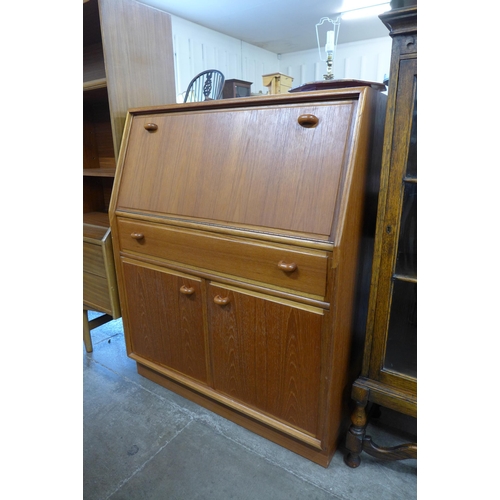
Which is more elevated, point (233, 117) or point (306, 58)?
point (306, 58)

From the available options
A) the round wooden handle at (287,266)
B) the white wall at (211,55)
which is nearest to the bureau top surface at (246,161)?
the round wooden handle at (287,266)

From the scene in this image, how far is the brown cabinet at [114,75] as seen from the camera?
1.52m

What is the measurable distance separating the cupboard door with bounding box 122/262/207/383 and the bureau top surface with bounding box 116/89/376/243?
0.28 m

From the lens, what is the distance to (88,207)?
7.32 feet

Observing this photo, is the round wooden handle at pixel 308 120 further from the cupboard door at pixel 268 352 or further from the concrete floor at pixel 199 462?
the concrete floor at pixel 199 462

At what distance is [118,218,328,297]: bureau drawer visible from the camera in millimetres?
1064

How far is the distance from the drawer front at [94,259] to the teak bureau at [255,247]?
6.3 inches

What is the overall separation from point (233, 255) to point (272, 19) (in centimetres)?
320

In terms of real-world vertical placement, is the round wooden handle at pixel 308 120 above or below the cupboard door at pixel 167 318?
above

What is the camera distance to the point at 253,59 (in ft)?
14.9
